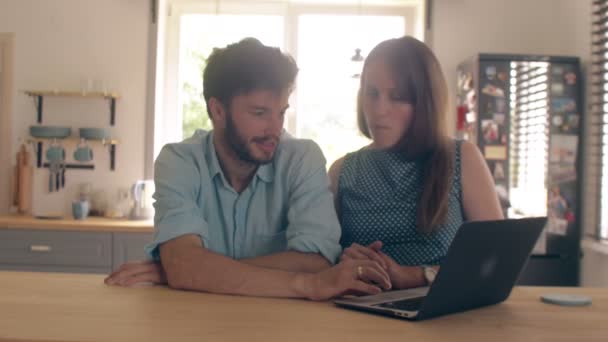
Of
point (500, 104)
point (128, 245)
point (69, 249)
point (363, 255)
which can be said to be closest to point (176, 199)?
point (363, 255)

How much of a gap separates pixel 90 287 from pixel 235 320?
44cm

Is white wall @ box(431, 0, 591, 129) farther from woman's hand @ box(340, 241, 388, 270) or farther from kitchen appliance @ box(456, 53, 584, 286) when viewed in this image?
woman's hand @ box(340, 241, 388, 270)

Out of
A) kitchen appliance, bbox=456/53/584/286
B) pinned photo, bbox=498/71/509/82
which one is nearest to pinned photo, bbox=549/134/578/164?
kitchen appliance, bbox=456/53/584/286

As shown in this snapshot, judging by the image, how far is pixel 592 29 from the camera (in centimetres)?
324

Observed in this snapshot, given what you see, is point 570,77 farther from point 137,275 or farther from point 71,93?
point 71,93

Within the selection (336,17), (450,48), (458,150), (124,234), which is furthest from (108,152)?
(458,150)

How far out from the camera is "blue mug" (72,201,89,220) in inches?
143

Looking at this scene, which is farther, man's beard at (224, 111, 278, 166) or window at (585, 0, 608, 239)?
window at (585, 0, 608, 239)

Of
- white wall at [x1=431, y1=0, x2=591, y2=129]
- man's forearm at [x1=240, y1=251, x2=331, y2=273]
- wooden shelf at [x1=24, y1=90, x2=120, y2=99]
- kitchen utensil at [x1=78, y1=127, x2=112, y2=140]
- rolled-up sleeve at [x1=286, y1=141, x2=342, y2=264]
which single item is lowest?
man's forearm at [x1=240, y1=251, x2=331, y2=273]

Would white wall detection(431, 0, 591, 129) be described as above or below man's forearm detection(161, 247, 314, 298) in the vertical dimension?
above

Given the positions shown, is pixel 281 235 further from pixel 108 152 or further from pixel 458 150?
pixel 108 152

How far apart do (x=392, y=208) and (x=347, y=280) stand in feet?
1.65

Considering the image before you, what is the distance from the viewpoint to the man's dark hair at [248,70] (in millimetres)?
1654

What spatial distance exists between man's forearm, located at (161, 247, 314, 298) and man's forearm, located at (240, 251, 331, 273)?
115 millimetres
